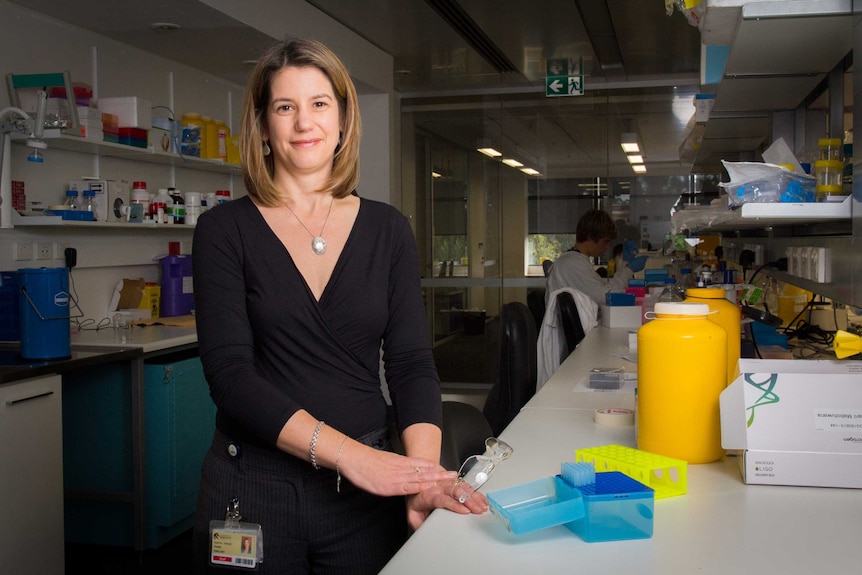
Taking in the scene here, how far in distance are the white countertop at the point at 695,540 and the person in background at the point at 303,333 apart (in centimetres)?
21

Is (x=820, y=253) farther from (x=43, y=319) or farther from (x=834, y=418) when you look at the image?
(x=43, y=319)

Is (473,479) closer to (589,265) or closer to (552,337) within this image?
(552,337)

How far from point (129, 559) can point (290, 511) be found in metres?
2.35

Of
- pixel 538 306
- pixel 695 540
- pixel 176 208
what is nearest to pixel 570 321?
pixel 538 306

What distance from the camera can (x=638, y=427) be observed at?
1.51 metres

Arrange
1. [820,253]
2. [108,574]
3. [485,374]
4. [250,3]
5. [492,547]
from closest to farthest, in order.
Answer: [492,547] < [820,253] < [108,574] < [250,3] < [485,374]

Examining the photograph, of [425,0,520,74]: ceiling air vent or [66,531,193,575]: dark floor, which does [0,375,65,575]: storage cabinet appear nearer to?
[66,531,193,575]: dark floor

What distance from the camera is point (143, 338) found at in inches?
143

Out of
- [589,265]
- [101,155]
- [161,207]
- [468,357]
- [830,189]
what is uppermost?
[101,155]

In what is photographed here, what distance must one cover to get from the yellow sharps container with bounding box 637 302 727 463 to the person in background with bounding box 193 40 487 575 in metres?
0.38

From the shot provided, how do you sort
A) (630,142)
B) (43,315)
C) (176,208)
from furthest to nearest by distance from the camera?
(630,142)
(176,208)
(43,315)

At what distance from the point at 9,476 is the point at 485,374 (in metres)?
5.01

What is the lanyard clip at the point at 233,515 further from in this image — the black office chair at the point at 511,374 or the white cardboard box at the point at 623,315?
the white cardboard box at the point at 623,315

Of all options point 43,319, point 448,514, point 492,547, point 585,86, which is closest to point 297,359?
point 448,514
